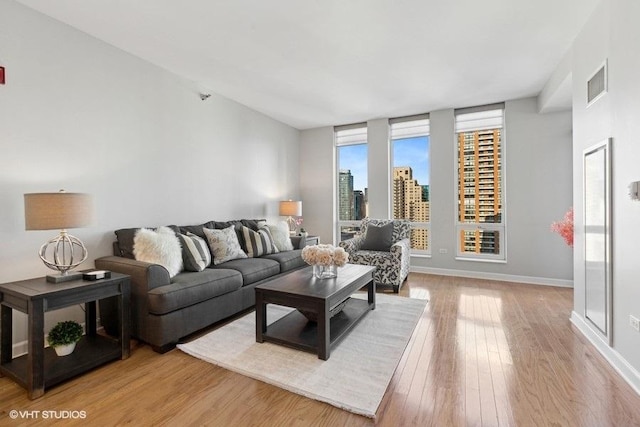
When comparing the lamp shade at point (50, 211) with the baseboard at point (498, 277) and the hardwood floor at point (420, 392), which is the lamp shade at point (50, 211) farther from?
the baseboard at point (498, 277)

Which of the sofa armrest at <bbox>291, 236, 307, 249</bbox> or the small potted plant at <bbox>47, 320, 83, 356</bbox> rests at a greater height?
the sofa armrest at <bbox>291, 236, 307, 249</bbox>

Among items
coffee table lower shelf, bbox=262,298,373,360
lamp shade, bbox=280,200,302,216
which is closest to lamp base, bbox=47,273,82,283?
coffee table lower shelf, bbox=262,298,373,360

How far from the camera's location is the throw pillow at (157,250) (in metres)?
2.75

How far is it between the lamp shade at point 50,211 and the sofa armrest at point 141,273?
0.57m

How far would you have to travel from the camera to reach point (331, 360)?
2256 millimetres

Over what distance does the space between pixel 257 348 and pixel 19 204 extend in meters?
2.24

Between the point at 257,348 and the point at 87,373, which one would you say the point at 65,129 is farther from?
the point at 257,348

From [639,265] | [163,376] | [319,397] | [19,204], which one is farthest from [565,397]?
[19,204]

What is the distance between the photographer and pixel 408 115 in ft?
17.9

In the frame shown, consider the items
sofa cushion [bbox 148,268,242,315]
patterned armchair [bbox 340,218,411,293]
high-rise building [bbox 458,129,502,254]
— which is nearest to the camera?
sofa cushion [bbox 148,268,242,315]

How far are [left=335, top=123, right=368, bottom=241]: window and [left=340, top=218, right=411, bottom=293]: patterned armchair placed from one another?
50.2 inches

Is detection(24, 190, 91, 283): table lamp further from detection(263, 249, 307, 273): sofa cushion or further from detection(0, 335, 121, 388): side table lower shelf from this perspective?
detection(263, 249, 307, 273): sofa cushion

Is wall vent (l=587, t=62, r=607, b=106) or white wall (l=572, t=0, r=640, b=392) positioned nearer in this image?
white wall (l=572, t=0, r=640, b=392)

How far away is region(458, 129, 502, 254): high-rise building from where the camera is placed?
4.95 meters
